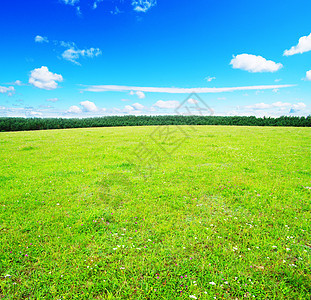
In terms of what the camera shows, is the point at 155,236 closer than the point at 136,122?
Yes

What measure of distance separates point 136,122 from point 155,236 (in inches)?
3366

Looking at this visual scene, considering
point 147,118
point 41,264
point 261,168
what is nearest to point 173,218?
point 41,264

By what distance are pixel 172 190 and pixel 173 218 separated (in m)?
2.26

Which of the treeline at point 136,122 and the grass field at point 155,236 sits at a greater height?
the treeline at point 136,122

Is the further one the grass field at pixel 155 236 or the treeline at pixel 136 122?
the treeline at pixel 136 122

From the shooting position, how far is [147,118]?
317 ft

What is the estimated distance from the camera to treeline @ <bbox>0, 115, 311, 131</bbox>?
66938 mm

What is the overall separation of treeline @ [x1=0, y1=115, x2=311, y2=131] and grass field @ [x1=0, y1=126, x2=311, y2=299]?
72.3m

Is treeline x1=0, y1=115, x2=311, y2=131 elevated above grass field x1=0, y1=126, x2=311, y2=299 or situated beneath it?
elevated above

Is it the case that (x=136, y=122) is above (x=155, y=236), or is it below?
above

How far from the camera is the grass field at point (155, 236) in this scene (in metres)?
3.75

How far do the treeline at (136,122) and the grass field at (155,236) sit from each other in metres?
72.3

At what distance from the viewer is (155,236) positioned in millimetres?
5207

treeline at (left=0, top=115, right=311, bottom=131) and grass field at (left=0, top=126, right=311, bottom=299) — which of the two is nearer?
grass field at (left=0, top=126, right=311, bottom=299)
